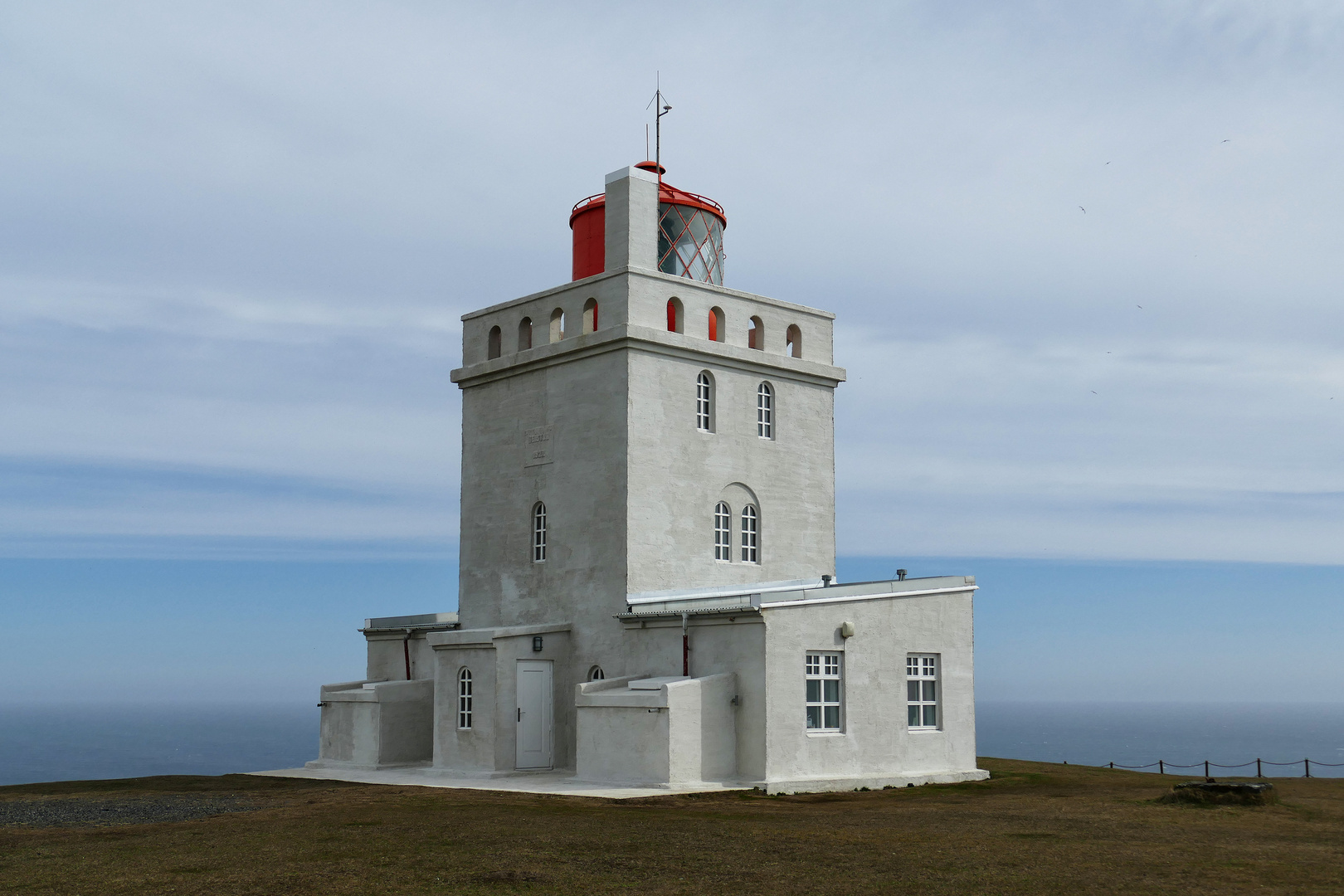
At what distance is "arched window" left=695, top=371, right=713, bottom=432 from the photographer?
86.8 feet

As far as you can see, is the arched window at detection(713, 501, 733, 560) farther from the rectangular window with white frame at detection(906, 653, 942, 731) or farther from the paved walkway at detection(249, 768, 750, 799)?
the paved walkway at detection(249, 768, 750, 799)

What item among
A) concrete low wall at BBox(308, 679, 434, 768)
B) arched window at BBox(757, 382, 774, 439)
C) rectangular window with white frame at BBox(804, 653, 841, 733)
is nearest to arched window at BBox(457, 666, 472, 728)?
concrete low wall at BBox(308, 679, 434, 768)

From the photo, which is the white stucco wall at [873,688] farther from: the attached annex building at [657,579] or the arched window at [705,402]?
the arched window at [705,402]

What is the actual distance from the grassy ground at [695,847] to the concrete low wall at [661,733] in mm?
1270

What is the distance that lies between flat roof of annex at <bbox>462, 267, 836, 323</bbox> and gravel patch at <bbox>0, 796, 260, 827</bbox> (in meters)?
12.4

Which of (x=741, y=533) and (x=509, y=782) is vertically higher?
(x=741, y=533)

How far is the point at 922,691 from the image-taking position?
80.8 ft

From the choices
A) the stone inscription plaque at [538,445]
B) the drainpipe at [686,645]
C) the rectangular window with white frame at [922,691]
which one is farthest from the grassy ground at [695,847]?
Answer: the stone inscription plaque at [538,445]

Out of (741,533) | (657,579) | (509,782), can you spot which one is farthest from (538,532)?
(509,782)

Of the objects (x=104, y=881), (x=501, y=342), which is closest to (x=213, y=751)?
(x=501, y=342)

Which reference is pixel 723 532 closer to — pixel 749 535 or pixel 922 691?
pixel 749 535

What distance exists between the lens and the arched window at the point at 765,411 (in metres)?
27.5

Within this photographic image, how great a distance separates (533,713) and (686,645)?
12.7 feet

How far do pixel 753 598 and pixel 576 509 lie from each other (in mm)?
5351
